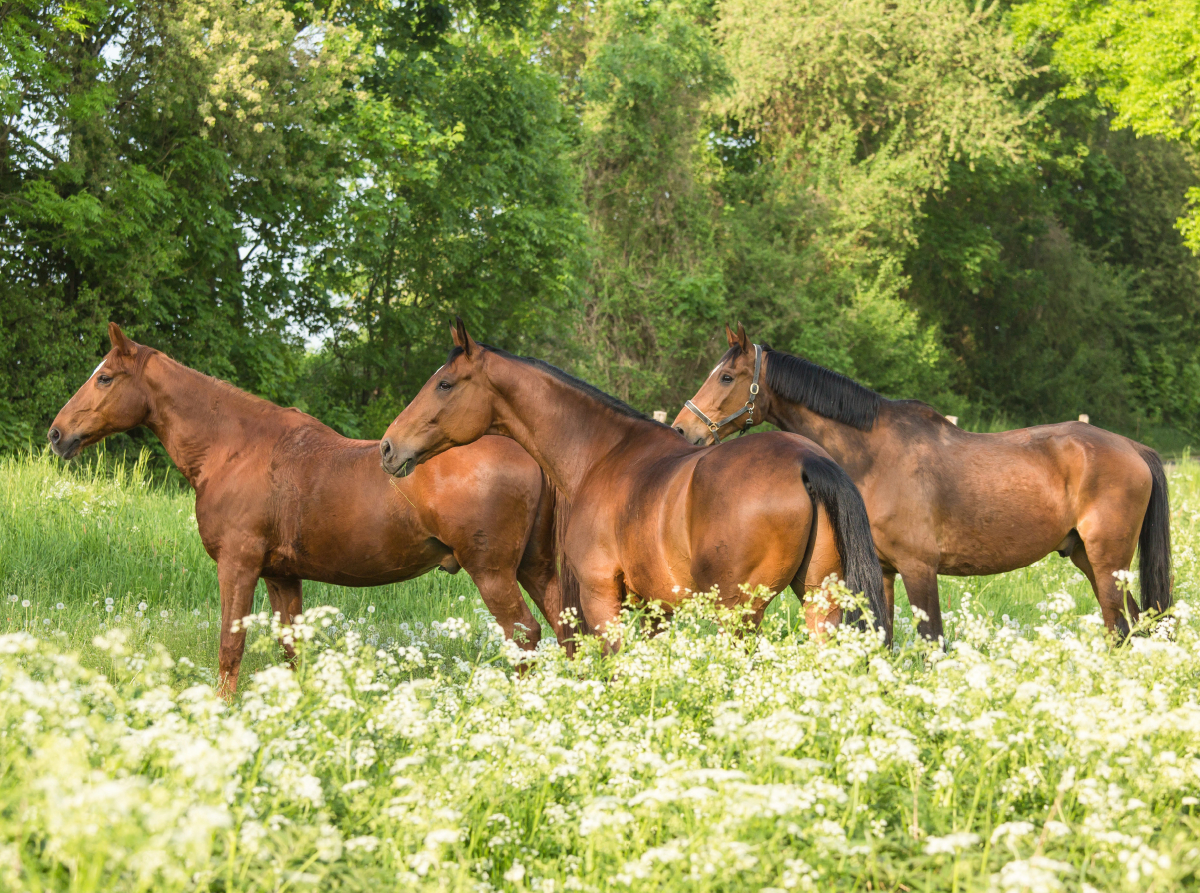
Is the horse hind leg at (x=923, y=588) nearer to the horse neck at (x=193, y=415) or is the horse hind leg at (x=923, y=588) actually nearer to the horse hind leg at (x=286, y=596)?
the horse hind leg at (x=286, y=596)

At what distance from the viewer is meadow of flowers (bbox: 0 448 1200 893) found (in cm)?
263

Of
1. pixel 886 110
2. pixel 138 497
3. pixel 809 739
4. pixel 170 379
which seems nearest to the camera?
pixel 809 739

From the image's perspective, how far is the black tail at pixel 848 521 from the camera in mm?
4941

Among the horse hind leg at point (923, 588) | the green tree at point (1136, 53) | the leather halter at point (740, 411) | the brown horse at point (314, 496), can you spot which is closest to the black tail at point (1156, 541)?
the horse hind leg at point (923, 588)

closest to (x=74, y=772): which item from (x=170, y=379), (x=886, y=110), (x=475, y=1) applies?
(x=170, y=379)

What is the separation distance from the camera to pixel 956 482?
23.7ft

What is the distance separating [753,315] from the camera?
101 feet

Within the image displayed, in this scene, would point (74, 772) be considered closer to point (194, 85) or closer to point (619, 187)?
point (194, 85)

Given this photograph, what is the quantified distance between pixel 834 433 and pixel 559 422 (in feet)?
6.73

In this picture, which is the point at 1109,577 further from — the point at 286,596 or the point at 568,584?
the point at 286,596

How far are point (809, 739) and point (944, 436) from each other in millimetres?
4231

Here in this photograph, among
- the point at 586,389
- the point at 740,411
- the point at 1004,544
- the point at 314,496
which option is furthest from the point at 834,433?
the point at 314,496

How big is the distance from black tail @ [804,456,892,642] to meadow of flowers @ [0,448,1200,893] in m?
0.51

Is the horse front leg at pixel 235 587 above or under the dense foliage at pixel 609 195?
under
